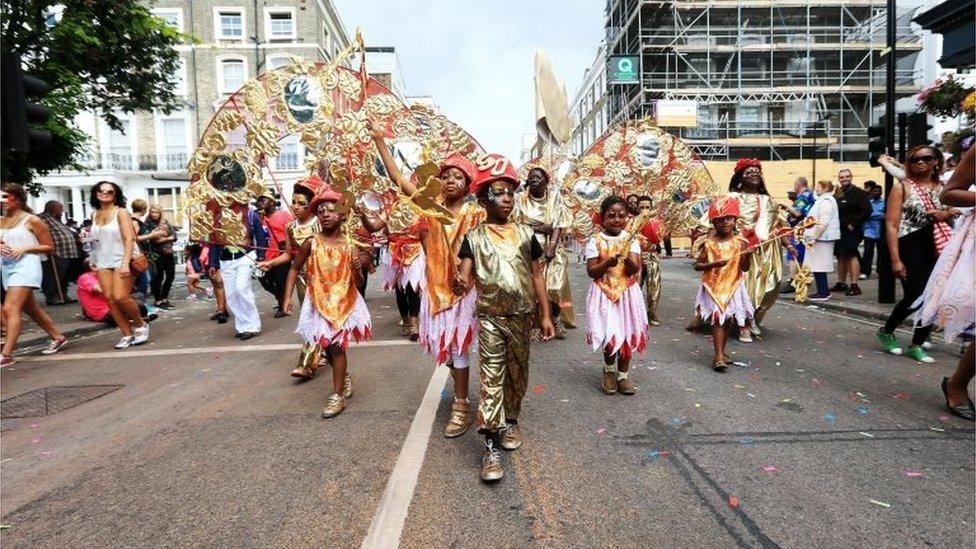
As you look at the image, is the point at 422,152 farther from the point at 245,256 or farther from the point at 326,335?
the point at 245,256

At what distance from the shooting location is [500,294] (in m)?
3.24

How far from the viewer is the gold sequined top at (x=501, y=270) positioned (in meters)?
3.24

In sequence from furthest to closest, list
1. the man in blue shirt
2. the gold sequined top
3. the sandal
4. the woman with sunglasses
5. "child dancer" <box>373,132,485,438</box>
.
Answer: the man in blue shirt < the woman with sunglasses < the sandal < "child dancer" <box>373,132,485,438</box> < the gold sequined top

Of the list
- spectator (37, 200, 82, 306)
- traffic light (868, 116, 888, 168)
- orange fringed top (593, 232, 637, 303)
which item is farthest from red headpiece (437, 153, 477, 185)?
spectator (37, 200, 82, 306)

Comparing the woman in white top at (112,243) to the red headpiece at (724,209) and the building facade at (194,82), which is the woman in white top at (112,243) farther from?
the building facade at (194,82)

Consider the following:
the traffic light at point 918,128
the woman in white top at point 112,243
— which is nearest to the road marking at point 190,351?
the woman in white top at point 112,243

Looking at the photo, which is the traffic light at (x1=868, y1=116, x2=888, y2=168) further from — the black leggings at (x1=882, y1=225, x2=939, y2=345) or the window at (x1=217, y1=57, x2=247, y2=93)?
the window at (x1=217, y1=57, x2=247, y2=93)

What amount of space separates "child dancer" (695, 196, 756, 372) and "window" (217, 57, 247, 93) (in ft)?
118

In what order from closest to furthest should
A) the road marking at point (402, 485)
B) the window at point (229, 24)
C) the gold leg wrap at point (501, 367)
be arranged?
the road marking at point (402, 485) → the gold leg wrap at point (501, 367) → the window at point (229, 24)

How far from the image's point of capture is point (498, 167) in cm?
337

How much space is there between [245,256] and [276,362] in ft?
6.60

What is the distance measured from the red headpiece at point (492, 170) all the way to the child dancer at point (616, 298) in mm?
1323

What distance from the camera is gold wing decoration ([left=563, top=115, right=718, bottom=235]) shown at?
859 cm

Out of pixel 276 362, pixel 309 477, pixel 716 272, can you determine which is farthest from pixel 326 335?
pixel 716 272
